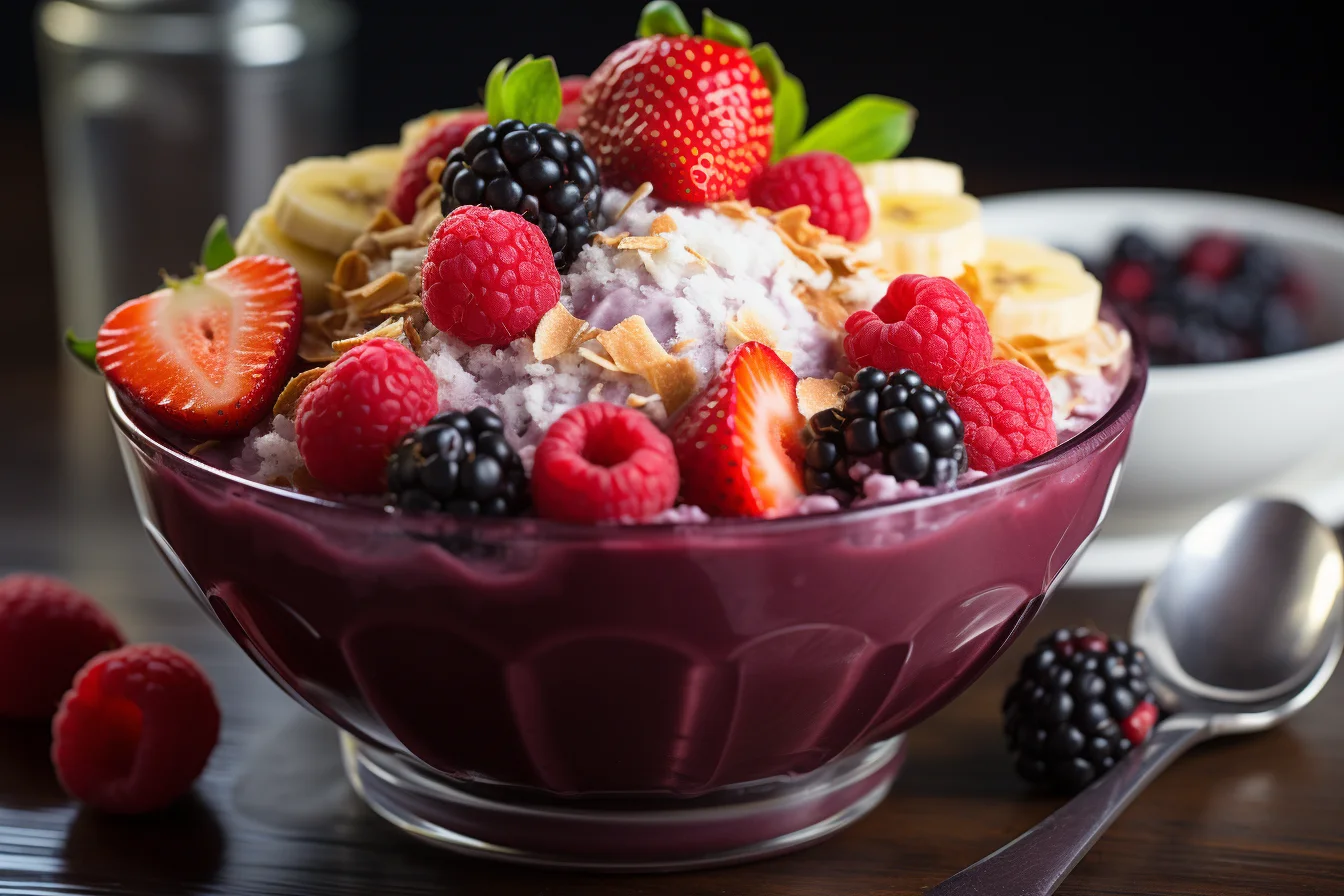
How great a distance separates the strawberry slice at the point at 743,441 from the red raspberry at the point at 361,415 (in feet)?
0.56

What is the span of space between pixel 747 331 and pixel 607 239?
0.13m

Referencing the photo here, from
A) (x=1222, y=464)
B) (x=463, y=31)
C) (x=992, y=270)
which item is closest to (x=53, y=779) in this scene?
(x=992, y=270)

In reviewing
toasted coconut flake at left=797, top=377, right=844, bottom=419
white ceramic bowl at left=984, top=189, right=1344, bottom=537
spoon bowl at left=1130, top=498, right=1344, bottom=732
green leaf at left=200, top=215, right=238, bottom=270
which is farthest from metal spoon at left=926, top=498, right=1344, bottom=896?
green leaf at left=200, top=215, right=238, bottom=270

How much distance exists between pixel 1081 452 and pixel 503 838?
49cm

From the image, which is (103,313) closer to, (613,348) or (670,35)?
(670,35)

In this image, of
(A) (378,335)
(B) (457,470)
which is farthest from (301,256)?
(B) (457,470)

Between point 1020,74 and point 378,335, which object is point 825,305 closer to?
point 378,335

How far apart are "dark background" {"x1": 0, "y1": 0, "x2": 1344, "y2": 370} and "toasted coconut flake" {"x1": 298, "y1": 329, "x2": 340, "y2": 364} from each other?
2263 mm

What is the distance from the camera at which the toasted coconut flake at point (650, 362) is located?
1.03m

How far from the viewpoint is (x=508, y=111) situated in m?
1.22

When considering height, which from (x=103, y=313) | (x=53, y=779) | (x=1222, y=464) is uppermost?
(x=1222, y=464)

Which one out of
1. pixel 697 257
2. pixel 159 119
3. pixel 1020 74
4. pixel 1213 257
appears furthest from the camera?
pixel 1020 74

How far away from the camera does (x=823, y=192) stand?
1211 mm

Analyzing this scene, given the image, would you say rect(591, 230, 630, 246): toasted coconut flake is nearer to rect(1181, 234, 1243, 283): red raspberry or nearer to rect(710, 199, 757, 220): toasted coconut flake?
rect(710, 199, 757, 220): toasted coconut flake
